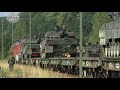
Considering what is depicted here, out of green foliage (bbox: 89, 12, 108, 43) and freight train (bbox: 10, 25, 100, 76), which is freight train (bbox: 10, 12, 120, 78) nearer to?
freight train (bbox: 10, 25, 100, 76)

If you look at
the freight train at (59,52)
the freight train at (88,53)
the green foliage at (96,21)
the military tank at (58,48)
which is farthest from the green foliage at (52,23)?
the military tank at (58,48)

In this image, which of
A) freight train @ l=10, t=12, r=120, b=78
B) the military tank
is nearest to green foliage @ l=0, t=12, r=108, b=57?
freight train @ l=10, t=12, r=120, b=78

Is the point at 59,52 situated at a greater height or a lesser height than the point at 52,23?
lesser

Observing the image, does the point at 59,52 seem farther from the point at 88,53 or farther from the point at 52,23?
the point at 52,23

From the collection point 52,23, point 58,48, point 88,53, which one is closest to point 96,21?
point 52,23

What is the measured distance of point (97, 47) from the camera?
1877 centimetres

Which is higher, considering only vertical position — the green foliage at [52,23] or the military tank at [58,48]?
the green foliage at [52,23]

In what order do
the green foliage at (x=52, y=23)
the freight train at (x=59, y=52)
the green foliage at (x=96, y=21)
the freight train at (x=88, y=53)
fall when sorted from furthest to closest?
the freight train at (x=59, y=52), the freight train at (x=88, y=53), the green foliage at (x=52, y=23), the green foliage at (x=96, y=21)

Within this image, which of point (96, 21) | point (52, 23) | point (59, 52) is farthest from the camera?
point (59, 52)

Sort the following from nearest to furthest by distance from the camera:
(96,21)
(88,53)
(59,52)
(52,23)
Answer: (96,21) < (52,23) < (88,53) < (59,52)

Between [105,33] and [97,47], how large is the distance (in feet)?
6.01

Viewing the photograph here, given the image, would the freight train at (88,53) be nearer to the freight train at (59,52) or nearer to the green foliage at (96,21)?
the freight train at (59,52)

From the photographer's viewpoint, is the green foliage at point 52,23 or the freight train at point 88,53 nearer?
the green foliage at point 52,23
